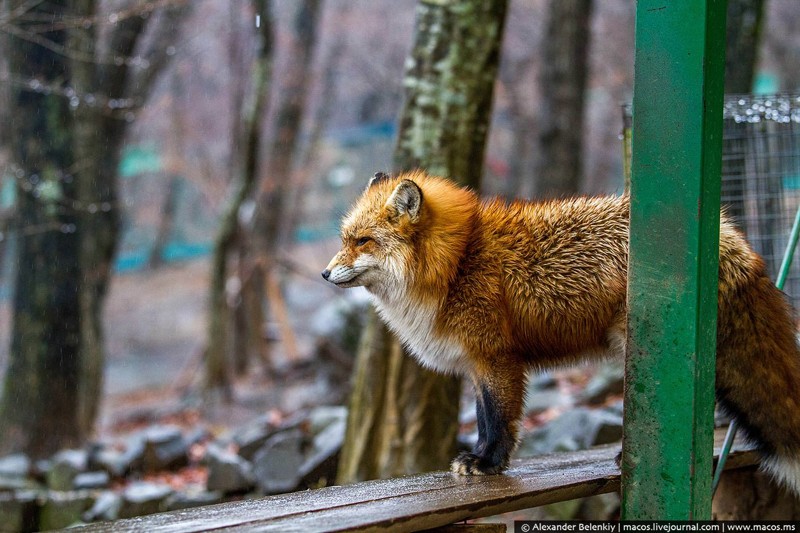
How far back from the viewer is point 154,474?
8.82 metres

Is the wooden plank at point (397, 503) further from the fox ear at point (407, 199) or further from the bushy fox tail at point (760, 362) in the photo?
the fox ear at point (407, 199)

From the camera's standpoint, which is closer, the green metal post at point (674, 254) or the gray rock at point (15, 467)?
the green metal post at point (674, 254)

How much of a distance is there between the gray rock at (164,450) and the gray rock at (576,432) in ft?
13.5

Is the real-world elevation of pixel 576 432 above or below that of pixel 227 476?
above

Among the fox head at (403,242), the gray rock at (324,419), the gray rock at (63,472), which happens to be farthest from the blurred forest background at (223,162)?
the gray rock at (63,472)

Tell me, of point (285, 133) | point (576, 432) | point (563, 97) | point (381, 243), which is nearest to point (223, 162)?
point (285, 133)

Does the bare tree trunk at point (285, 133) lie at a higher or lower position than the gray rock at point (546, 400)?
higher

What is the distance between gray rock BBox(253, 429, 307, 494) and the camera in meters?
6.95

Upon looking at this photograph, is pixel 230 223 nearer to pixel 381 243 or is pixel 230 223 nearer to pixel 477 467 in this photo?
pixel 381 243

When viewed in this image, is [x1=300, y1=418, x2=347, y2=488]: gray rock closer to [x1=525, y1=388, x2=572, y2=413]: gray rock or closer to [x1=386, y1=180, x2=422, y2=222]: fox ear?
[x1=525, y1=388, x2=572, y2=413]: gray rock

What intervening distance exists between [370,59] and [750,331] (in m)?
20.4

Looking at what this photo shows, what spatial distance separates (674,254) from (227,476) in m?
4.96

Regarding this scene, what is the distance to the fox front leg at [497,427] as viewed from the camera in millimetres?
3908

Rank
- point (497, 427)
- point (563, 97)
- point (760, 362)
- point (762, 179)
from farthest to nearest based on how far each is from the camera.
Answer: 1. point (563, 97)
2. point (762, 179)
3. point (497, 427)
4. point (760, 362)
